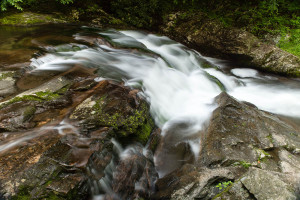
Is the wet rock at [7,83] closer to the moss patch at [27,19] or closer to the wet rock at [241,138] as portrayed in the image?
the wet rock at [241,138]

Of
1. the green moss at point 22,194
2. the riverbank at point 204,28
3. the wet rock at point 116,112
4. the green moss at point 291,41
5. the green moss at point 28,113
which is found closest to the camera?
the green moss at point 22,194

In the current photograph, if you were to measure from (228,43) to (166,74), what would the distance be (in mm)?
3695

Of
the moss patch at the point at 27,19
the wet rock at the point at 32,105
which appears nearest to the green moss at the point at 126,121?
the wet rock at the point at 32,105

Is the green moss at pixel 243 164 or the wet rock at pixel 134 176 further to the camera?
the green moss at pixel 243 164

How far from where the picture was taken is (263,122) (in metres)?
4.39

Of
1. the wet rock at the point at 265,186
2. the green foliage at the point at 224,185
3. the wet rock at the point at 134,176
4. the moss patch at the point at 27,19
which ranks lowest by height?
the wet rock at the point at 134,176

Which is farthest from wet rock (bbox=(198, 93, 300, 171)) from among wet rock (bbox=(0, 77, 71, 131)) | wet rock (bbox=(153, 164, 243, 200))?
wet rock (bbox=(0, 77, 71, 131))

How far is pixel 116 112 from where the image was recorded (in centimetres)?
372

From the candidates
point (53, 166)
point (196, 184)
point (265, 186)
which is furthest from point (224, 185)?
point (53, 166)

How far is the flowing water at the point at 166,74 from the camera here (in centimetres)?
505

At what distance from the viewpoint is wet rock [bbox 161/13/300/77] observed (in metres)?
7.66

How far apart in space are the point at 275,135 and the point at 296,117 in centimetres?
209

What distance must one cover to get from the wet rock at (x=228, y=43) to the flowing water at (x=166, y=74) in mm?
384

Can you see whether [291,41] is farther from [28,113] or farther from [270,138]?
[28,113]
